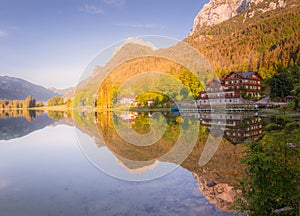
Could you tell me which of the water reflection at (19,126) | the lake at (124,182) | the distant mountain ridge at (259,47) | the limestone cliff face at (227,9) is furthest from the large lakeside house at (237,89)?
the limestone cliff face at (227,9)

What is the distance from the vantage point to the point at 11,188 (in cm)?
768

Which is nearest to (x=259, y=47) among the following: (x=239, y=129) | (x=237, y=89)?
(x=237, y=89)

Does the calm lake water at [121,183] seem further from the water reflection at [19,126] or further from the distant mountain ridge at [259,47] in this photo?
the distant mountain ridge at [259,47]

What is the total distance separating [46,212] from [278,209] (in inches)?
192

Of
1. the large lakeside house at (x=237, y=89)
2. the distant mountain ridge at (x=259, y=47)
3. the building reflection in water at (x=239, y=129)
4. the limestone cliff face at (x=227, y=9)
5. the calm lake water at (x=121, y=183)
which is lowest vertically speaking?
the calm lake water at (x=121, y=183)

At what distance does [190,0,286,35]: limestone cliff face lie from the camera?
408 ft

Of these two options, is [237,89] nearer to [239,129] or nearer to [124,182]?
[239,129]

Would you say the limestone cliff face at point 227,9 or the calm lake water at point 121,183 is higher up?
the limestone cliff face at point 227,9

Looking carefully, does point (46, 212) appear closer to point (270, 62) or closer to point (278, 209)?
point (278, 209)

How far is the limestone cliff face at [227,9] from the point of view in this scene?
12425cm

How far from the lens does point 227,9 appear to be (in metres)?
155

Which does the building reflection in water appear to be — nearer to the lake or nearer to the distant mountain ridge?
the lake

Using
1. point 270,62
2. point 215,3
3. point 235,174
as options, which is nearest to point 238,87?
point 270,62

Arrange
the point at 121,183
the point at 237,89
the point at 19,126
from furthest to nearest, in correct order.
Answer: the point at 237,89, the point at 19,126, the point at 121,183
